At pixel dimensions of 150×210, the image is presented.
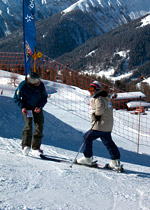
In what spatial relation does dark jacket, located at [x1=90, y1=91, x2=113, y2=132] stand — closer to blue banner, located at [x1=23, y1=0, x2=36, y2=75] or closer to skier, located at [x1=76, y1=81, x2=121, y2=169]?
skier, located at [x1=76, y1=81, x2=121, y2=169]

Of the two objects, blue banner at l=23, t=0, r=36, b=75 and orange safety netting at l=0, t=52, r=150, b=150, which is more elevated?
blue banner at l=23, t=0, r=36, b=75

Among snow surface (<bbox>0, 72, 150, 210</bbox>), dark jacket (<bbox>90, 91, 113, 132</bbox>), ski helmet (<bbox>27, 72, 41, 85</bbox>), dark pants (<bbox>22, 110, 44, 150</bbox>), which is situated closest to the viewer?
snow surface (<bbox>0, 72, 150, 210</bbox>)

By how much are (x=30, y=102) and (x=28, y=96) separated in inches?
4.5

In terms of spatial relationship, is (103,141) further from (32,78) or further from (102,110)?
(32,78)

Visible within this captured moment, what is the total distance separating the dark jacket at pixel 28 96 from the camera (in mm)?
4527

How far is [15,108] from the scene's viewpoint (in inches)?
288

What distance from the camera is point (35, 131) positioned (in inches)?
188

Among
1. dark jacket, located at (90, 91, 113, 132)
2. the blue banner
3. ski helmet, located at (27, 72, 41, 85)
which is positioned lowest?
dark jacket, located at (90, 91, 113, 132)

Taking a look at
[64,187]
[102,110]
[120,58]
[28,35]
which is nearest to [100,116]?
[102,110]

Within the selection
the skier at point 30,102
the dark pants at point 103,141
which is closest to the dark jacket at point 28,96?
the skier at point 30,102

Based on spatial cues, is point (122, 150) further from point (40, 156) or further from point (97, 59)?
point (97, 59)

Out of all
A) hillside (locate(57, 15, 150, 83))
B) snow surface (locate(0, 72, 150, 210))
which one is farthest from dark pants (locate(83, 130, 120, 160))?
hillside (locate(57, 15, 150, 83))

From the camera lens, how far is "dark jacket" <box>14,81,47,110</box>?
4527 mm

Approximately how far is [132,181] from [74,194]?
1279mm
